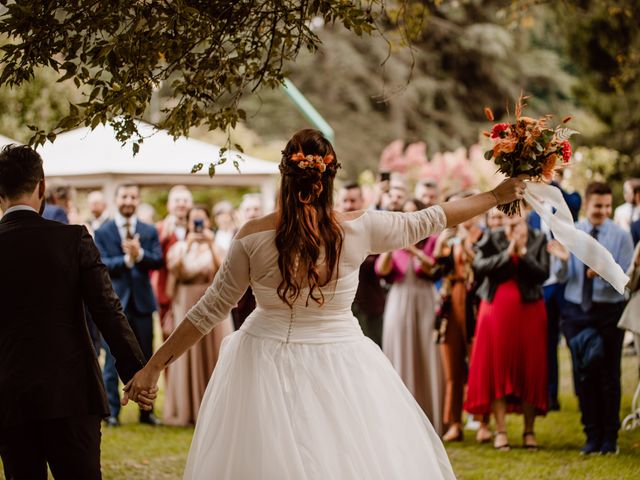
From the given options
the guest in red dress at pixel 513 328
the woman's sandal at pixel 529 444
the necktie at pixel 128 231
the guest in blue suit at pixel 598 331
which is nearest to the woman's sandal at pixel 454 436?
the guest in red dress at pixel 513 328

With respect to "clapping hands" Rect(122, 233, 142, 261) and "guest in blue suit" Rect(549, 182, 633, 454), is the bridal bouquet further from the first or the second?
"clapping hands" Rect(122, 233, 142, 261)

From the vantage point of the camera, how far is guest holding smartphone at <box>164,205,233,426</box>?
9.78 metres

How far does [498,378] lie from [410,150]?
20.8 meters

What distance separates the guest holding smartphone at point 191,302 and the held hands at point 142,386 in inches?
205

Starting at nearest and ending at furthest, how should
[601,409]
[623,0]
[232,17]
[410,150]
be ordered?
[232,17] → [601,409] → [623,0] → [410,150]

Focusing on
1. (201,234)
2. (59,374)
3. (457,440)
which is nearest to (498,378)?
(457,440)

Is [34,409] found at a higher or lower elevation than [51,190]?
lower

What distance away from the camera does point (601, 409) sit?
26.1 ft

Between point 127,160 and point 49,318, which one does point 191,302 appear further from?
point 49,318

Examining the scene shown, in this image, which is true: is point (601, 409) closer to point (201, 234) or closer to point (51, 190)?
point (201, 234)

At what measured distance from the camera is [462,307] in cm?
877

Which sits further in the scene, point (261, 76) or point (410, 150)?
point (410, 150)

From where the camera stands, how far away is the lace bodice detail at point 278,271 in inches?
175

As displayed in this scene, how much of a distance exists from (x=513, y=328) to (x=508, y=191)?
147 inches
